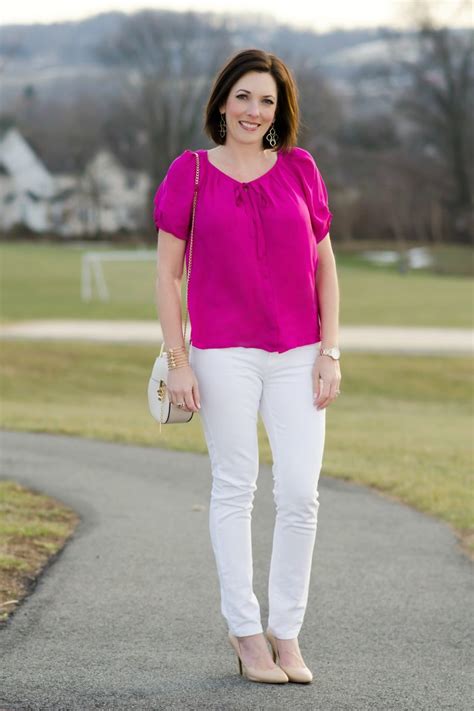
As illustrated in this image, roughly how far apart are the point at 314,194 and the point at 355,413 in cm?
979

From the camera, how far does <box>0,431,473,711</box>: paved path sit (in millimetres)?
3707

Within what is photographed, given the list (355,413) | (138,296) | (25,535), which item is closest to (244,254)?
(25,535)

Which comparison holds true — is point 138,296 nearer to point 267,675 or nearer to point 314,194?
point 314,194

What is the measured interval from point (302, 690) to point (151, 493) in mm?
3767

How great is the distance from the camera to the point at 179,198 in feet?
12.3

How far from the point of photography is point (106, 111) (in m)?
98.3

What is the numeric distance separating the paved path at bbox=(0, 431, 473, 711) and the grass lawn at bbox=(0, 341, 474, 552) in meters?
0.67

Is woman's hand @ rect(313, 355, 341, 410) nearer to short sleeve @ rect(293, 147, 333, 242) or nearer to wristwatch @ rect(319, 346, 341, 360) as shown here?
wristwatch @ rect(319, 346, 341, 360)

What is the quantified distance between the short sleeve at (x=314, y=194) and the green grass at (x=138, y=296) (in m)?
19.8

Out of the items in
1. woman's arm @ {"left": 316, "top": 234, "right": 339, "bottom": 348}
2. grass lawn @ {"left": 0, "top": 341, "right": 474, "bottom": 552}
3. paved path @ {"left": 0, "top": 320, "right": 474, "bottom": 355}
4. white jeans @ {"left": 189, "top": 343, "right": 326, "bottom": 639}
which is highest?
woman's arm @ {"left": 316, "top": 234, "right": 339, "bottom": 348}

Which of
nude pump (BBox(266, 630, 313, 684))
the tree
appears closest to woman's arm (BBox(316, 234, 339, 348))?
nude pump (BBox(266, 630, 313, 684))

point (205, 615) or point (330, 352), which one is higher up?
point (330, 352)

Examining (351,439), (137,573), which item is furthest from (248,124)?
(351,439)

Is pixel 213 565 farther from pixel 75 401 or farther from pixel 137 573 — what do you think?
pixel 75 401
